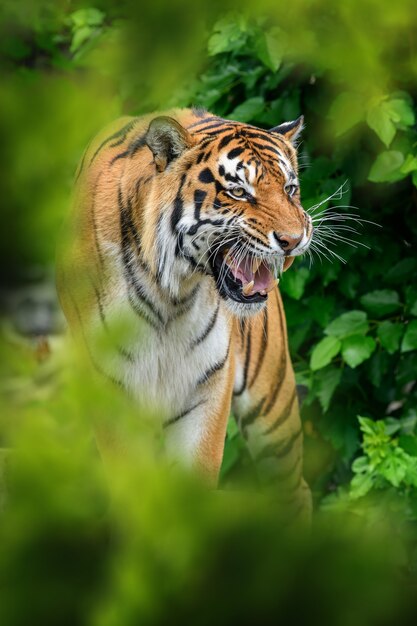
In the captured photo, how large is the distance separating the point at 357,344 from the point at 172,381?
0.93 m

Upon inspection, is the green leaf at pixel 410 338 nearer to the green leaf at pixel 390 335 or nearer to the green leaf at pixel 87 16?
the green leaf at pixel 390 335

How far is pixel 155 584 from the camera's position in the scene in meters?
0.63

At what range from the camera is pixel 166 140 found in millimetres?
2803

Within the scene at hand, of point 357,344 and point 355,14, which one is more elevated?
point 355,14

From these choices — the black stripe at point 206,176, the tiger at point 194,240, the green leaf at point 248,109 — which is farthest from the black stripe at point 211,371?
the green leaf at point 248,109

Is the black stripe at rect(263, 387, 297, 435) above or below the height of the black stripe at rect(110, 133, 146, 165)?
below

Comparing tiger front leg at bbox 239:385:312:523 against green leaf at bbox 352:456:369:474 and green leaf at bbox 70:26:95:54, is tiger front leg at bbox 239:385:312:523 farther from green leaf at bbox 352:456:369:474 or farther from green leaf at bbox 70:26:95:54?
green leaf at bbox 70:26:95:54

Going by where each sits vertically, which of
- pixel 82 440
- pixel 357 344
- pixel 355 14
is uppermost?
pixel 355 14

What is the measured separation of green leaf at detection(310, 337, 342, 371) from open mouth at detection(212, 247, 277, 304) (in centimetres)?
110

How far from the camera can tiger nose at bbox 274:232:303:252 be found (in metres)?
2.52

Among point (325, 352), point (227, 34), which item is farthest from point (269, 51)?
point (325, 352)

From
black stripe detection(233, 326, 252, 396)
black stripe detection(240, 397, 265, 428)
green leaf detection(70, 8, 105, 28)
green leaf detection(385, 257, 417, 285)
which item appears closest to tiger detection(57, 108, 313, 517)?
black stripe detection(233, 326, 252, 396)

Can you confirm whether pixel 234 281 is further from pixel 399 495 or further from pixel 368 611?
pixel 368 611

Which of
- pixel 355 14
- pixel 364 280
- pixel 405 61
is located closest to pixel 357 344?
pixel 364 280
